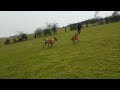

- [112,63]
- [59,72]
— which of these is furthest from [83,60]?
[59,72]

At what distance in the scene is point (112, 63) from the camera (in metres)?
13.6
